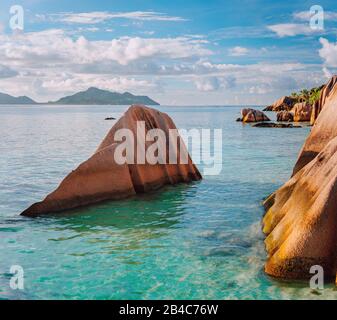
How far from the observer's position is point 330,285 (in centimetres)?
953

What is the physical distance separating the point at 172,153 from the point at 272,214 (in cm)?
758

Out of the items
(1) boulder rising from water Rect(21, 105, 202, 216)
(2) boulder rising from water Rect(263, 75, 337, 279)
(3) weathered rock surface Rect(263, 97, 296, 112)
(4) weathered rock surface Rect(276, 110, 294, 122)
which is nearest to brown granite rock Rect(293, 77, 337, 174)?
(2) boulder rising from water Rect(263, 75, 337, 279)

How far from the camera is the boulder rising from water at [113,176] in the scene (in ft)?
53.7

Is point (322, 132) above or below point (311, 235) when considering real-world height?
above

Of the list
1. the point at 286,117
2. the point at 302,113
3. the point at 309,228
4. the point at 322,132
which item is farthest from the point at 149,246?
the point at 286,117

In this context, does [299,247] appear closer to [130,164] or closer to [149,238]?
[149,238]

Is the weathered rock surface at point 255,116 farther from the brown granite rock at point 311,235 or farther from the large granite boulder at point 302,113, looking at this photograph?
the brown granite rock at point 311,235

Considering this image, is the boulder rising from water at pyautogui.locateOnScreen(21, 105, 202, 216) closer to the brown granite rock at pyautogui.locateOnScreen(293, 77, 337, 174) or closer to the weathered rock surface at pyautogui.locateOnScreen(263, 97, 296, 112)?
the brown granite rock at pyautogui.locateOnScreen(293, 77, 337, 174)

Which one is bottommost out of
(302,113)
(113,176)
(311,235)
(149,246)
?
(149,246)

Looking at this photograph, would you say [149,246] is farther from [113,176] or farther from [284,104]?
[284,104]

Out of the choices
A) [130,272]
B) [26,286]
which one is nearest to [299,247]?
[130,272]

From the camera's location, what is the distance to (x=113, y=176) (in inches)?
706

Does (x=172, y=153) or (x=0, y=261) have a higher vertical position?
(x=172, y=153)
